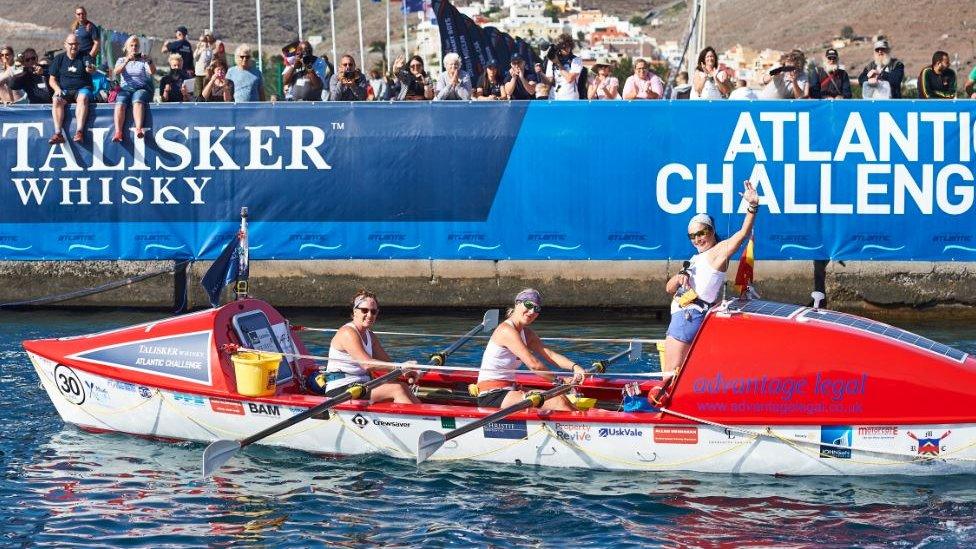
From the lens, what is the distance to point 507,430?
12141 mm

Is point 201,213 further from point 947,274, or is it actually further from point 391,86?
point 947,274

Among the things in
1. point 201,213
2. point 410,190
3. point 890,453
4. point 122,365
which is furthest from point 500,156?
point 890,453

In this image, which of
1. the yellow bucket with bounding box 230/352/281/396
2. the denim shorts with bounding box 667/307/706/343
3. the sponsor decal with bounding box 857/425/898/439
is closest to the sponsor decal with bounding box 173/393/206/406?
the yellow bucket with bounding box 230/352/281/396

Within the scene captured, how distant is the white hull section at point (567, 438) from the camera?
11.5 m

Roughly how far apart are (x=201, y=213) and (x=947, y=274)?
1025 cm

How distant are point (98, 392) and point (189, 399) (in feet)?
3.50

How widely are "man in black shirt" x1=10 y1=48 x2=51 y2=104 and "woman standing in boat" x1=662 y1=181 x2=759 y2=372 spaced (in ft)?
37.6

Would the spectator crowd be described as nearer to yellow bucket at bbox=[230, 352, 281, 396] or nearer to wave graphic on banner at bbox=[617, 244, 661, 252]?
wave graphic on banner at bbox=[617, 244, 661, 252]

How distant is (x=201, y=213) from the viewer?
19.5m

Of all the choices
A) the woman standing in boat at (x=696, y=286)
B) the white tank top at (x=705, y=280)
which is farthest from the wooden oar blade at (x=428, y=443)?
the white tank top at (x=705, y=280)

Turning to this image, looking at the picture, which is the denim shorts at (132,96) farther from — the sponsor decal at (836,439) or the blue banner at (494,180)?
the sponsor decal at (836,439)

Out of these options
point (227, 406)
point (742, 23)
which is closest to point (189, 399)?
point (227, 406)

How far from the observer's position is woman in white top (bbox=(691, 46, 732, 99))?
765 inches

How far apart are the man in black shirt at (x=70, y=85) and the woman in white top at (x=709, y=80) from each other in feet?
27.9
